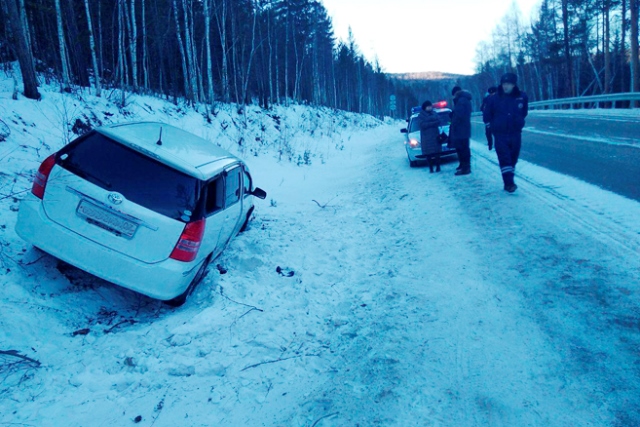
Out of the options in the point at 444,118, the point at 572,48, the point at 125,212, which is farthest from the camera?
the point at 572,48

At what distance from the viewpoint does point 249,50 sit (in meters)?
37.4

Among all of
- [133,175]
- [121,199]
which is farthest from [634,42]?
[121,199]

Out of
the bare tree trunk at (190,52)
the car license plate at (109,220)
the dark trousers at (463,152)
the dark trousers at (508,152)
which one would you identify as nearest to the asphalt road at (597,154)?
the dark trousers at (508,152)

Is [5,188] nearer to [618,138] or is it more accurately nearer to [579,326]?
[579,326]

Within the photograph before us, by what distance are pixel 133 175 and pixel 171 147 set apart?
662 millimetres

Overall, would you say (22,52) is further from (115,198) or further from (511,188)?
(511,188)

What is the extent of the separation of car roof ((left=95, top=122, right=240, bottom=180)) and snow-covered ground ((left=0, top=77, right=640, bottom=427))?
134cm

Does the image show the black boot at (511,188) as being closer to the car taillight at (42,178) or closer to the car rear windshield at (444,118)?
the car rear windshield at (444,118)

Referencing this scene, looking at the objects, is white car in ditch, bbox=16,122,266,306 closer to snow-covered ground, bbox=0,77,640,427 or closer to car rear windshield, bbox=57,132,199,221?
car rear windshield, bbox=57,132,199,221

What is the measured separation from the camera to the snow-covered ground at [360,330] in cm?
276

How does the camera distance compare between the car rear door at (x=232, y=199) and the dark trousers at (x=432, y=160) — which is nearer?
the car rear door at (x=232, y=199)

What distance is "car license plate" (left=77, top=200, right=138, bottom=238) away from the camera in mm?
3779

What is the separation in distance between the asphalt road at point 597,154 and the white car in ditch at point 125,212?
6.38 meters

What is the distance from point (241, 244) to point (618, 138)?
11.7 meters
